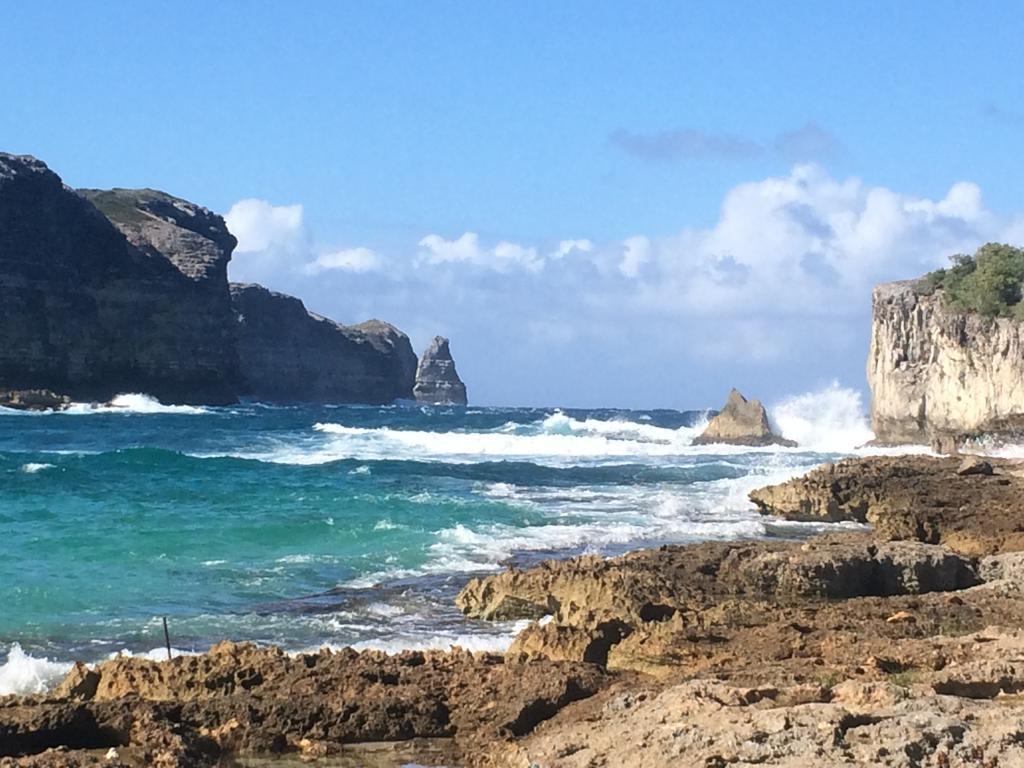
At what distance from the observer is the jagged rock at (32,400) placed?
7981cm

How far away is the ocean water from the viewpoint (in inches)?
501

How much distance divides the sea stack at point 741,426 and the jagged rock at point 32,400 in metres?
46.4

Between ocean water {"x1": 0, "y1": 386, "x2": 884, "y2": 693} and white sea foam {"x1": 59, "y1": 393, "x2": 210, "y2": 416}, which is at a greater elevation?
white sea foam {"x1": 59, "y1": 393, "x2": 210, "y2": 416}

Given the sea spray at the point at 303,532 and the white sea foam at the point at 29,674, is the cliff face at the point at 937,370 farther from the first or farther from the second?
the white sea foam at the point at 29,674

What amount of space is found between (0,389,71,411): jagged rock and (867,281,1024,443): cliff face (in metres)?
55.6

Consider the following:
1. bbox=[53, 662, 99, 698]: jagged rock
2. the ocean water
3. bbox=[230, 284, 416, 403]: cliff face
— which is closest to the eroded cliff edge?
bbox=[230, 284, 416, 403]: cliff face

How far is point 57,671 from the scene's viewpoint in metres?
10.5

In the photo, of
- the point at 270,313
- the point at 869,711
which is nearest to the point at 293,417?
the point at 270,313

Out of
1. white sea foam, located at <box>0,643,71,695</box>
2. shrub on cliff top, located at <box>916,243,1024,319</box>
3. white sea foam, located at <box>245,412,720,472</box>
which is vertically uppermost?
shrub on cliff top, located at <box>916,243,1024,319</box>

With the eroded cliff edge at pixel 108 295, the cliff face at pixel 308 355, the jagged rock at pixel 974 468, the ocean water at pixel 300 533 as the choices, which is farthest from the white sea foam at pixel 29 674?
the cliff face at pixel 308 355

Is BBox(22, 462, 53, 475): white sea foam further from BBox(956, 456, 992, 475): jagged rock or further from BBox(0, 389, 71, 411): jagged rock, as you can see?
BBox(0, 389, 71, 411): jagged rock

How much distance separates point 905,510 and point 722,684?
1215 centimetres

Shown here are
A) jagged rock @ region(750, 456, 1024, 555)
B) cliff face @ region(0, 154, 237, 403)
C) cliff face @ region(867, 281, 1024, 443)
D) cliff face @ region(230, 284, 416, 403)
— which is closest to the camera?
jagged rock @ region(750, 456, 1024, 555)

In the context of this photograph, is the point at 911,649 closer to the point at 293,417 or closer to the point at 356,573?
the point at 356,573
